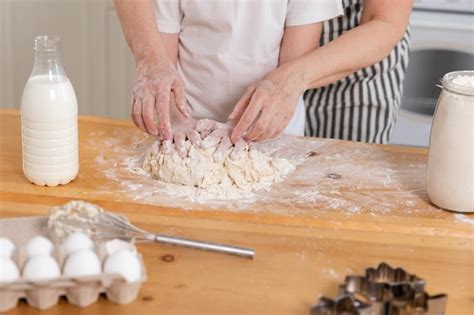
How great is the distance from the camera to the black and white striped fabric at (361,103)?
202cm

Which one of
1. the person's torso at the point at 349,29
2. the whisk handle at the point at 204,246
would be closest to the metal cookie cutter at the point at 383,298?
the whisk handle at the point at 204,246

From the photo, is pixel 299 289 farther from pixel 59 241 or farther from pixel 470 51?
pixel 470 51

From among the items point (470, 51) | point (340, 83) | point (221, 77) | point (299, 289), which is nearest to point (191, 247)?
point (299, 289)

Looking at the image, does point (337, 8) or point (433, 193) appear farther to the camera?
point (337, 8)

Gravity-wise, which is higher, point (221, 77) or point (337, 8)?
point (337, 8)

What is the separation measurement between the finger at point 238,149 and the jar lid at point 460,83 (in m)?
0.38

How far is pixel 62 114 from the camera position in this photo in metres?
1.31

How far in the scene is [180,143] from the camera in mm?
1439

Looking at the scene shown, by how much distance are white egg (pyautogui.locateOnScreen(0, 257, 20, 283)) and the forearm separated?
70cm

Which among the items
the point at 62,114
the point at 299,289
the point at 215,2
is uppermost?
the point at 215,2

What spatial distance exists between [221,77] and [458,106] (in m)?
0.67

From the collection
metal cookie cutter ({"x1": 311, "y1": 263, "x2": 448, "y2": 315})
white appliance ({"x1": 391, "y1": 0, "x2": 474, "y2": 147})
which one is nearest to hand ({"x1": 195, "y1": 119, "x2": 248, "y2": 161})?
metal cookie cutter ({"x1": 311, "y1": 263, "x2": 448, "y2": 315})

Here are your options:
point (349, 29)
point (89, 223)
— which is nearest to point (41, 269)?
point (89, 223)

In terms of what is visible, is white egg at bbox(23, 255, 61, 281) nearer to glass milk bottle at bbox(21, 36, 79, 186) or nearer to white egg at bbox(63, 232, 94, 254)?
white egg at bbox(63, 232, 94, 254)
